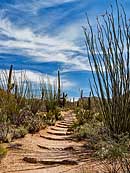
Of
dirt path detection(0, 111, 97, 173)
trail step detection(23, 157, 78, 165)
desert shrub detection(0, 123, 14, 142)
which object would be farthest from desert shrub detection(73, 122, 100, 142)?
desert shrub detection(0, 123, 14, 142)

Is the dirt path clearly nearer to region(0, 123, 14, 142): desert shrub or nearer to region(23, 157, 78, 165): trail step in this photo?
region(23, 157, 78, 165): trail step

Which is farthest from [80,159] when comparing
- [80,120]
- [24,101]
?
[24,101]

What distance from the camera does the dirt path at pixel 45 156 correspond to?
22.0 ft

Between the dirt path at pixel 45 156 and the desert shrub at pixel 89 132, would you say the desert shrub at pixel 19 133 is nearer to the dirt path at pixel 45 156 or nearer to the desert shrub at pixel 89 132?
the dirt path at pixel 45 156

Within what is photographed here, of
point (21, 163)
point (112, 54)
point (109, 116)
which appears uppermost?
point (112, 54)

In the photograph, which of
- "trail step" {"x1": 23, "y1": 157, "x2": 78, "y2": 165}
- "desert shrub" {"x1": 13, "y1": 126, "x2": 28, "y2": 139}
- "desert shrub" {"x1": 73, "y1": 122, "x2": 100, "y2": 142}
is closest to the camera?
"trail step" {"x1": 23, "y1": 157, "x2": 78, "y2": 165}

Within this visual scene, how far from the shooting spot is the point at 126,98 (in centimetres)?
794

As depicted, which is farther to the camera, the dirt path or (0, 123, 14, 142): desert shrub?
(0, 123, 14, 142): desert shrub

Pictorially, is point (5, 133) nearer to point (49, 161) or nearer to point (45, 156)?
point (45, 156)

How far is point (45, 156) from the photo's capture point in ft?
25.7

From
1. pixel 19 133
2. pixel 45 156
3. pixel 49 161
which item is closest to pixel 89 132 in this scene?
pixel 45 156

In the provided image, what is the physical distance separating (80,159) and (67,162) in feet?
1.30

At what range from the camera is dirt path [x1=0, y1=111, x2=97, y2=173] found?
6717 mm

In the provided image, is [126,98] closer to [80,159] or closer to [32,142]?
[80,159]
